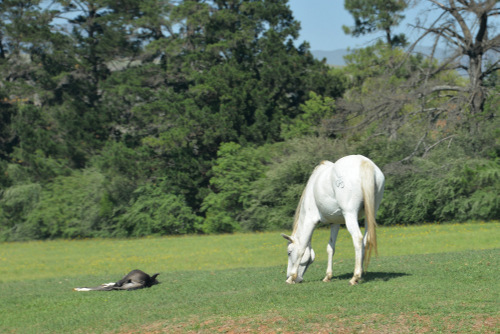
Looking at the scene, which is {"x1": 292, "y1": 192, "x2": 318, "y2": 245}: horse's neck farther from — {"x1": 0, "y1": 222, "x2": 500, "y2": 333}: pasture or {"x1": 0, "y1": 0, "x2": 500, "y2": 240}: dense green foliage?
{"x1": 0, "y1": 0, "x2": 500, "y2": 240}: dense green foliage

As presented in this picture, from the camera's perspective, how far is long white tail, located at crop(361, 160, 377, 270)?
38.8 feet

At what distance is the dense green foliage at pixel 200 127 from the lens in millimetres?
34113

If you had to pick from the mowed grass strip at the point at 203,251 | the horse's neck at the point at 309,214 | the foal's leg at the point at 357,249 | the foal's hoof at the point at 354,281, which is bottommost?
the mowed grass strip at the point at 203,251

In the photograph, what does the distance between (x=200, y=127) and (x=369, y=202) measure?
2984cm

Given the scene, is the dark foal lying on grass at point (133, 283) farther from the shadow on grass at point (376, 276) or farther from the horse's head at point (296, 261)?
the shadow on grass at point (376, 276)

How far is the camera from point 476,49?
110 feet

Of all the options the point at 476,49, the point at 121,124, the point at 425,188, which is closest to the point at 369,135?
the point at 425,188

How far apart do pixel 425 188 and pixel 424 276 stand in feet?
71.3

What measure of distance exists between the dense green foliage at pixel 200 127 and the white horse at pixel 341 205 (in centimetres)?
2071

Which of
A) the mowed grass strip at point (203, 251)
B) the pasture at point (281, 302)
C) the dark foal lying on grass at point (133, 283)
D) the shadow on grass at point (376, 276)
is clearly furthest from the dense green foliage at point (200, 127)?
the dark foal lying on grass at point (133, 283)

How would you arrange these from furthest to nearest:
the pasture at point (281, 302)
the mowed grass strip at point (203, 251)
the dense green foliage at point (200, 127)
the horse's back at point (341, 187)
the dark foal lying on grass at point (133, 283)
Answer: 1. the dense green foliage at point (200, 127)
2. the mowed grass strip at point (203, 251)
3. the dark foal lying on grass at point (133, 283)
4. the horse's back at point (341, 187)
5. the pasture at point (281, 302)

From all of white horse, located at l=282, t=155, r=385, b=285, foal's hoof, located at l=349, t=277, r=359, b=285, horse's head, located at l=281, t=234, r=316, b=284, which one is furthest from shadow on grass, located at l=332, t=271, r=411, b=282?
horse's head, located at l=281, t=234, r=316, b=284

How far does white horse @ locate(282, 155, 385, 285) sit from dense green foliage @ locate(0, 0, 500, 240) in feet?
68.0

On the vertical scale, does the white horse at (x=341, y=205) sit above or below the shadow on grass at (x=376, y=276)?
above
